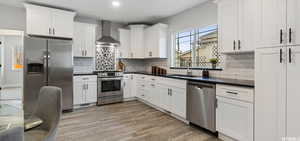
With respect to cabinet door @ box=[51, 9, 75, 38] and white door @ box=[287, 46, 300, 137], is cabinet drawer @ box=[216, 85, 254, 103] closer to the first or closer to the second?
white door @ box=[287, 46, 300, 137]

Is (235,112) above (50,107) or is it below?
below

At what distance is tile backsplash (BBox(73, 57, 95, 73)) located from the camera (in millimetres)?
4543

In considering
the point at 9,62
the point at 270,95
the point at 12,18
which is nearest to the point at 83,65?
the point at 12,18

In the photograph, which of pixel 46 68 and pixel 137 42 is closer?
pixel 46 68

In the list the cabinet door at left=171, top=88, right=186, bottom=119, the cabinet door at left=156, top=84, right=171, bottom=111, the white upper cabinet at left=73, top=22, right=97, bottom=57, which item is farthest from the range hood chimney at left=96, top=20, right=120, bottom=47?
the cabinet door at left=171, top=88, right=186, bottom=119

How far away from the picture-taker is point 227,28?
8.63ft

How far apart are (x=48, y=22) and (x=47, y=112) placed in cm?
300

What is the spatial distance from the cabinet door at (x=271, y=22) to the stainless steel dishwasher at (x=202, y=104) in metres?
0.96

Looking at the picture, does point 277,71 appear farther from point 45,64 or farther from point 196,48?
point 45,64

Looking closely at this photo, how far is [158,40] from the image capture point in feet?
15.0

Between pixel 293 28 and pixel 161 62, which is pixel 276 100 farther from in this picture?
pixel 161 62

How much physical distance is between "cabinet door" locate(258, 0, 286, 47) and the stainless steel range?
369 cm

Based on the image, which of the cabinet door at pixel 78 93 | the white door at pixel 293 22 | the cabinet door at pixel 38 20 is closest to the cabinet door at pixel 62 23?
the cabinet door at pixel 38 20

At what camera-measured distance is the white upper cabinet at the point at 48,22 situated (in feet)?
11.4
